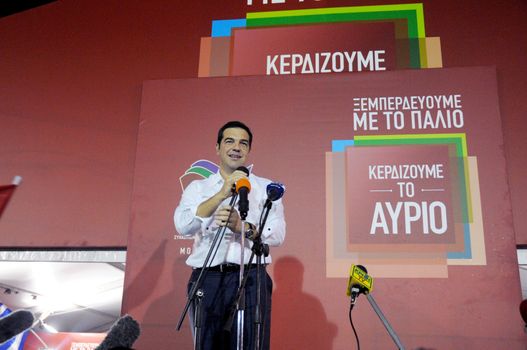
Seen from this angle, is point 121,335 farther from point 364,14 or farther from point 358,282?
point 364,14

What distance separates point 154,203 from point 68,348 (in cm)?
114

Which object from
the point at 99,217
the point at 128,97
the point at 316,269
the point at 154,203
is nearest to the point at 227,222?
the point at 316,269

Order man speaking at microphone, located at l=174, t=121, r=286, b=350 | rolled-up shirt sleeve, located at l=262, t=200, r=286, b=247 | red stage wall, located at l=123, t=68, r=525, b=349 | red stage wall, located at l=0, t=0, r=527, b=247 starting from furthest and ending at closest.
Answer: red stage wall, located at l=0, t=0, r=527, b=247
red stage wall, located at l=123, t=68, r=525, b=349
rolled-up shirt sleeve, located at l=262, t=200, r=286, b=247
man speaking at microphone, located at l=174, t=121, r=286, b=350

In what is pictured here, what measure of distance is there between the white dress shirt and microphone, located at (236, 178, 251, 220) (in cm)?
62

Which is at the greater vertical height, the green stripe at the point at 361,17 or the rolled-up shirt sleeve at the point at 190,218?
the green stripe at the point at 361,17

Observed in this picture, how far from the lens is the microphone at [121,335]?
1368mm

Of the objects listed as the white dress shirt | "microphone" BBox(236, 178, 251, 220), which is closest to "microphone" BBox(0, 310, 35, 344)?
"microphone" BBox(236, 178, 251, 220)

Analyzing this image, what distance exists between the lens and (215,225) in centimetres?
344

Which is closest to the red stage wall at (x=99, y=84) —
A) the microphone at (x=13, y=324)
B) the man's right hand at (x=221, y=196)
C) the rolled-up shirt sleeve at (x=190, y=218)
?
the rolled-up shirt sleeve at (x=190, y=218)

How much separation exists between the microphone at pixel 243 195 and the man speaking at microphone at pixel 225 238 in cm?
1

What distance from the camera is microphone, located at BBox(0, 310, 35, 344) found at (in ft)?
4.89

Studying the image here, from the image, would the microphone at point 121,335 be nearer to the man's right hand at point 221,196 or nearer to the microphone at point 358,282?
the man's right hand at point 221,196

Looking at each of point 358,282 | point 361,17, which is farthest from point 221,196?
point 361,17

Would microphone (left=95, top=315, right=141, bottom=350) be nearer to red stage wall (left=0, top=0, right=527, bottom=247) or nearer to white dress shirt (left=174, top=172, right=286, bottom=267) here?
white dress shirt (left=174, top=172, right=286, bottom=267)
